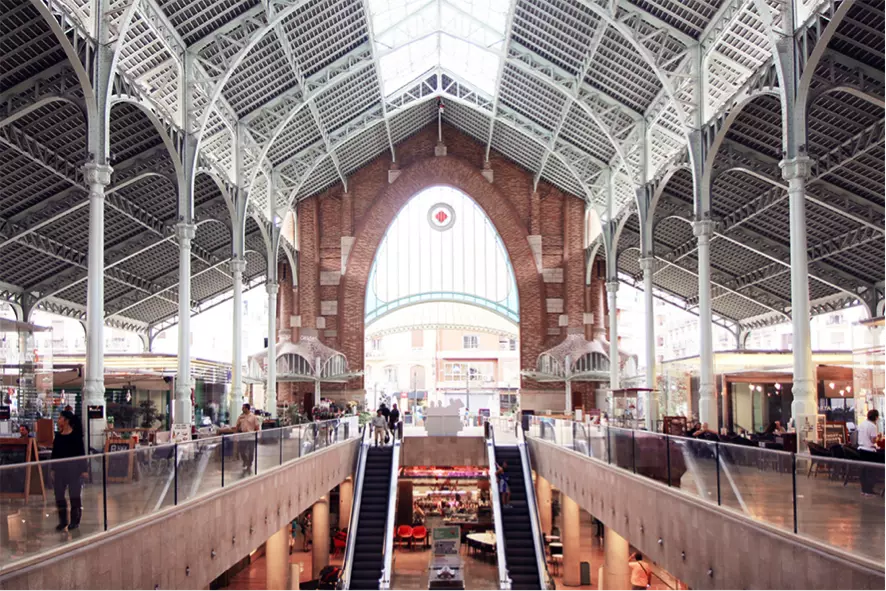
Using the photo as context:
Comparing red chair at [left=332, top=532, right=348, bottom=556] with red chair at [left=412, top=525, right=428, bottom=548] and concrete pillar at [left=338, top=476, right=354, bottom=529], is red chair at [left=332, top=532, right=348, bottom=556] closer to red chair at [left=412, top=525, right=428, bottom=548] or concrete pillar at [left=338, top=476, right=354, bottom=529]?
concrete pillar at [left=338, top=476, right=354, bottom=529]

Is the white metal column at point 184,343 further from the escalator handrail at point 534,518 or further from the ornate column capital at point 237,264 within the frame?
the escalator handrail at point 534,518

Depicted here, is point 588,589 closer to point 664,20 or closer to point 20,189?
point 664,20

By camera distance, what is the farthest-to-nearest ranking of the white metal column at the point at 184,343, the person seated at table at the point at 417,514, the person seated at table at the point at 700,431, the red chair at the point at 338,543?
the person seated at table at the point at 417,514 → the red chair at the point at 338,543 → the white metal column at the point at 184,343 → the person seated at table at the point at 700,431

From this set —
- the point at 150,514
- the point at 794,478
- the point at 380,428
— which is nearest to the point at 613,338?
the point at 380,428

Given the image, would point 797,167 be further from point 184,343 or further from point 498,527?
point 184,343

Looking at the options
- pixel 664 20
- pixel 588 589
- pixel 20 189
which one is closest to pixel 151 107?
pixel 20 189

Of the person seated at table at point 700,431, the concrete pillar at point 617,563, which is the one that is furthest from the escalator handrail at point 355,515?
the person seated at table at point 700,431

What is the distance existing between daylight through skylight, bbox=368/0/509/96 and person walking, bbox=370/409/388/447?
15.1m

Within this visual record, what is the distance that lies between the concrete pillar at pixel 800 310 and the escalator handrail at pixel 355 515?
51.8ft

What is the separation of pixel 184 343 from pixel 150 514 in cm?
1563

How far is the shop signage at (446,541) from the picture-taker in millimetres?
29094

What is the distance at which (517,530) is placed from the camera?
31.8 metres

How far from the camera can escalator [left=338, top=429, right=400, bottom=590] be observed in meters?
29.3

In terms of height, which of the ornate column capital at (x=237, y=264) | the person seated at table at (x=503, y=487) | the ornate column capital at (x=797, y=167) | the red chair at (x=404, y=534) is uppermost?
the ornate column capital at (x=797, y=167)
